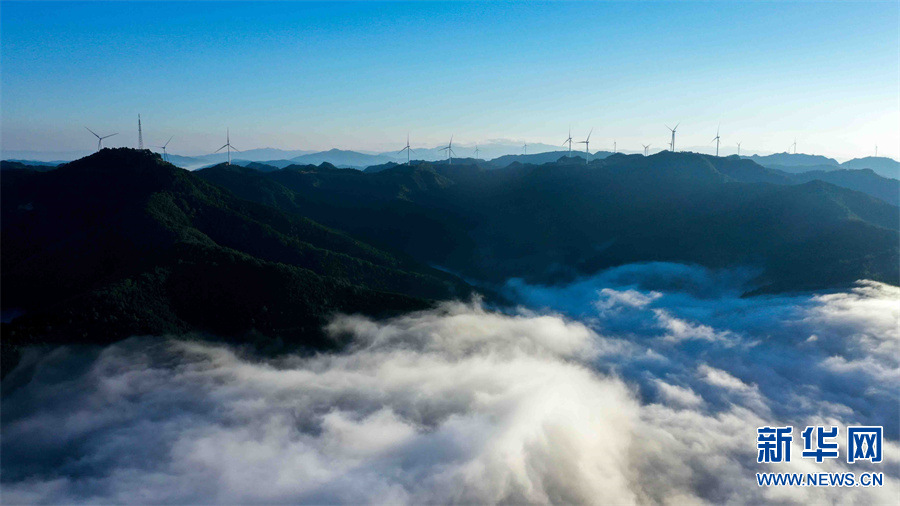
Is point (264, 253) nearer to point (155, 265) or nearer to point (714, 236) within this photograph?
point (155, 265)

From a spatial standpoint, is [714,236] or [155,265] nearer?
[155,265]

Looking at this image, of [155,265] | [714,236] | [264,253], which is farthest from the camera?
[714,236]

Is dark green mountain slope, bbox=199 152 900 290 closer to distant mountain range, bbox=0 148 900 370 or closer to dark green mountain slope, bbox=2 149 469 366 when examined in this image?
distant mountain range, bbox=0 148 900 370

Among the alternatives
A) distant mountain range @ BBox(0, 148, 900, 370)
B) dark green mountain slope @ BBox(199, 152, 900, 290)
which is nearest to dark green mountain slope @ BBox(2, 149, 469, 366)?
distant mountain range @ BBox(0, 148, 900, 370)

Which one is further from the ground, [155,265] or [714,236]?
[155,265]

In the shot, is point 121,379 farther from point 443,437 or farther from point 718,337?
point 718,337

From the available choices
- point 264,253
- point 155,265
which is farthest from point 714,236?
point 155,265

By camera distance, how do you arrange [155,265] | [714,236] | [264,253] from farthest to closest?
1. [714,236]
2. [264,253]
3. [155,265]

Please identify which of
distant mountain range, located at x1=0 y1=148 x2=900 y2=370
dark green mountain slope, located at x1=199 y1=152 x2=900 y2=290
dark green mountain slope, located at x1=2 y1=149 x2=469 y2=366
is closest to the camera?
dark green mountain slope, located at x1=2 y1=149 x2=469 y2=366

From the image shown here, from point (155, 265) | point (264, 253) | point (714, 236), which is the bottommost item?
point (714, 236)
